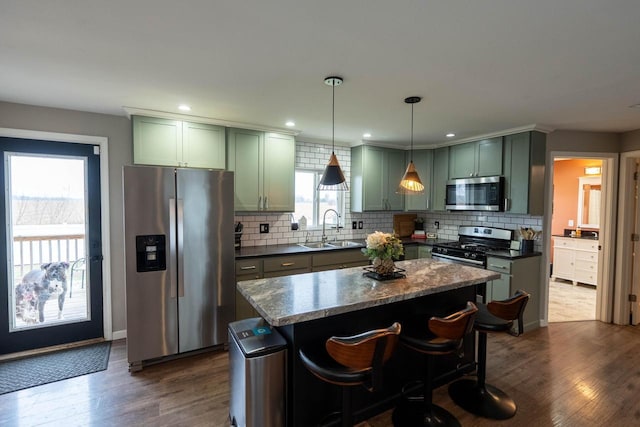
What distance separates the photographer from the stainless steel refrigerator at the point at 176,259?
2.80 meters

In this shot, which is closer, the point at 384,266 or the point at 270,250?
the point at 384,266

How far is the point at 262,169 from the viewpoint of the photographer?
3.79 metres

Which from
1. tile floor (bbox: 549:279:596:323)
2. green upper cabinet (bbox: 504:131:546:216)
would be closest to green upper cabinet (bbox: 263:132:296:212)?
green upper cabinet (bbox: 504:131:546:216)

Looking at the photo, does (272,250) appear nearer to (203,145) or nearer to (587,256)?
(203,145)

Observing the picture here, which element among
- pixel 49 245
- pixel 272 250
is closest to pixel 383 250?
pixel 272 250

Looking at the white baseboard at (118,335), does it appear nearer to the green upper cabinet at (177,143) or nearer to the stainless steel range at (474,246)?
the green upper cabinet at (177,143)

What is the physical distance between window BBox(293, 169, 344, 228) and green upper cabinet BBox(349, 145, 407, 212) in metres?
0.33

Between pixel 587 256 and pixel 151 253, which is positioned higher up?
pixel 151 253

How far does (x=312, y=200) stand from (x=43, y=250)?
10.1ft

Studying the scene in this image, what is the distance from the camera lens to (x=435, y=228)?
525cm

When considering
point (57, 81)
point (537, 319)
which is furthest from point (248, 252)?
point (537, 319)

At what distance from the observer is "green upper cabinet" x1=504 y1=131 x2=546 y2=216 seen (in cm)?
368

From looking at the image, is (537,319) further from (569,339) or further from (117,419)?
(117,419)

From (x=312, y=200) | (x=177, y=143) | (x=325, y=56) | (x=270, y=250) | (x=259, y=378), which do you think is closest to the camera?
(x=259, y=378)
